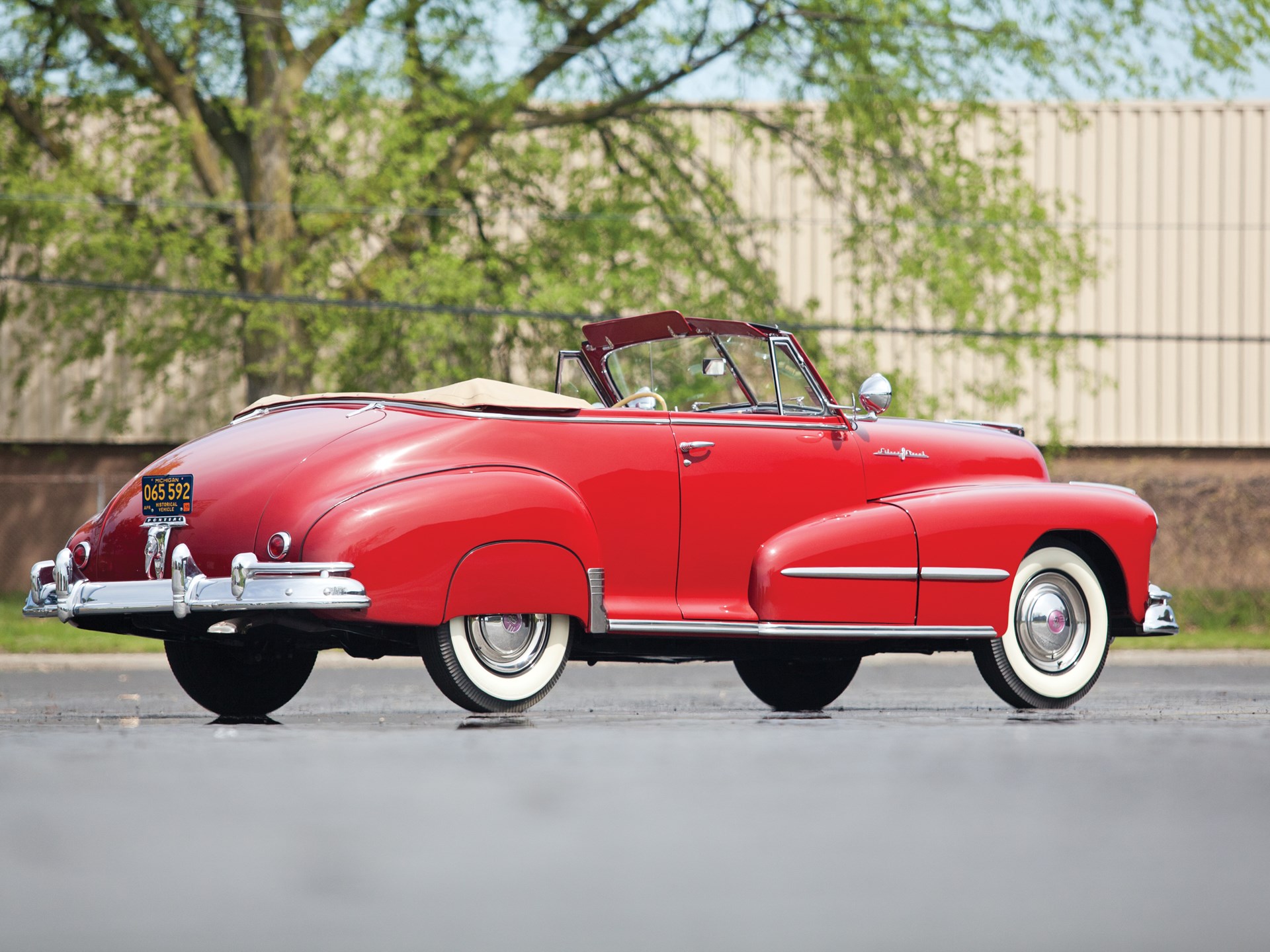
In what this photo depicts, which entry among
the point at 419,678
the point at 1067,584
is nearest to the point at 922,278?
the point at 419,678

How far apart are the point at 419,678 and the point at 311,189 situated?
27.4ft

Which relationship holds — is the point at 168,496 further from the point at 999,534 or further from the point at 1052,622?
the point at 1052,622

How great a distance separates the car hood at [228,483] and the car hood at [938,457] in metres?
2.47

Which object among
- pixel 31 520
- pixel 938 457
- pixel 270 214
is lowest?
pixel 31 520

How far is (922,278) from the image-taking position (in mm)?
18672

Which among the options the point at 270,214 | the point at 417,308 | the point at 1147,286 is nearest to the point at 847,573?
the point at 417,308

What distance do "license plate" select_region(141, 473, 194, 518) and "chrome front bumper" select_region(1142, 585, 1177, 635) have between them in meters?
4.67

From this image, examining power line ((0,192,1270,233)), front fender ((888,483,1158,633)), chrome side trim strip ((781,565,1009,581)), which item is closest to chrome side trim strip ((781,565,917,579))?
chrome side trim strip ((781,565,1009,581))

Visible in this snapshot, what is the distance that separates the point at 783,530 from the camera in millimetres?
7270

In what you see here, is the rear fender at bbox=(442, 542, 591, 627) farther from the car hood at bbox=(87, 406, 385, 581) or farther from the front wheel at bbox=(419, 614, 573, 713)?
the car hood at bbox=(87, 406, 385, 581)

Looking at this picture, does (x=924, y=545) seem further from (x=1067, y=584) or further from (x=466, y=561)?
(x=466, y=561)

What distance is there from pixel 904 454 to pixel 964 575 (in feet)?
2.21

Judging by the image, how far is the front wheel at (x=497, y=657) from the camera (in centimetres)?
637

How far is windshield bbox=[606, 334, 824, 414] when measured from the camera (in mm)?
7738
